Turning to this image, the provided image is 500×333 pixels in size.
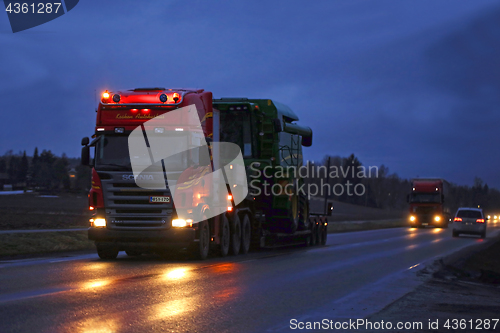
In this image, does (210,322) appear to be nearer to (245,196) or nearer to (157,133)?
(157,133)

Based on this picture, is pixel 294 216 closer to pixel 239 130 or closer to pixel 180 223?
pixel 239 130

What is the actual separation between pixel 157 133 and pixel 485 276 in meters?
9.05

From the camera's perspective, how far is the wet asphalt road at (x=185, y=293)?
754 cm

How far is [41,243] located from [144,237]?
6.10 m

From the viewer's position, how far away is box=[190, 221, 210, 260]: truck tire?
16.7 m

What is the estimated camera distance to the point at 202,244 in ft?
55.6

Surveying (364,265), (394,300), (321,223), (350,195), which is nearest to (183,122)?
(364,265)

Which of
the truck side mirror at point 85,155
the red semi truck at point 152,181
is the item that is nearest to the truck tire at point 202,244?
the red semi truck at point 152,181

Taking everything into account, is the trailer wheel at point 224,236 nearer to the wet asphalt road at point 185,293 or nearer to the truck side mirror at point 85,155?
the wet asphalt road at point 185,293

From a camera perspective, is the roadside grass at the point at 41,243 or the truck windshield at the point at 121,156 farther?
the roadside grass at the point at 41,243

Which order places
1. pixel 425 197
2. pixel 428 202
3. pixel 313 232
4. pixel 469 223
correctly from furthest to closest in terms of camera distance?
pixel 425 197 < pixel 428 202 < pixel 469 223 < pixel 313 232

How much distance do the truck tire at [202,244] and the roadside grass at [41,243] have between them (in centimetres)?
540

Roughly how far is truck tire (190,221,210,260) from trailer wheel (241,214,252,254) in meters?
2.91

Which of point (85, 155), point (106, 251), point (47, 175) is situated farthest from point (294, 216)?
point (47, 175)
